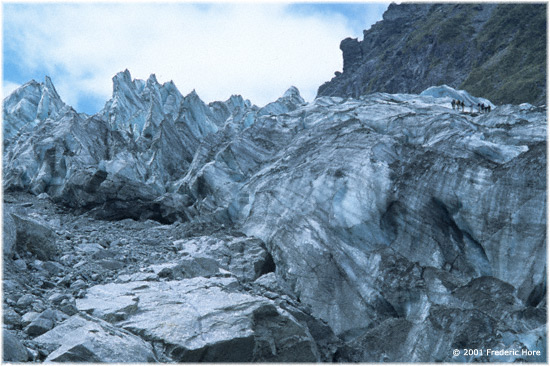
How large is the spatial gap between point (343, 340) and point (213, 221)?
51.8ft

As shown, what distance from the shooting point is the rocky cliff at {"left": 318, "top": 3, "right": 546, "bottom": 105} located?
353 feet

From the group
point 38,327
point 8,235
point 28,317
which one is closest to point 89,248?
point 8,235

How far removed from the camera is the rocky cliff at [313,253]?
591 inches

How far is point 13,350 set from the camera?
10.6 metres

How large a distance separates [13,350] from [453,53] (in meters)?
147

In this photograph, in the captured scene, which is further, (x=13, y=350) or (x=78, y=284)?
(x=78, y=284)

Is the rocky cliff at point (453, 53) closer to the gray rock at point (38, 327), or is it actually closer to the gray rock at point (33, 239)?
the gray rock at point (33, 239)

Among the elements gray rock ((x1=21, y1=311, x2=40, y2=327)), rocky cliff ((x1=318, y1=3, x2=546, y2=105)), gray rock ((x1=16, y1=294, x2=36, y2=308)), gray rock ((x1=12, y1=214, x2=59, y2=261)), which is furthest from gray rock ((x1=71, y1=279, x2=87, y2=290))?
rocky cliff ((x1=318, y1=3, x2=546, y2=105))

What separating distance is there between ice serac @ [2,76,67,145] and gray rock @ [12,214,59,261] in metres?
50.3

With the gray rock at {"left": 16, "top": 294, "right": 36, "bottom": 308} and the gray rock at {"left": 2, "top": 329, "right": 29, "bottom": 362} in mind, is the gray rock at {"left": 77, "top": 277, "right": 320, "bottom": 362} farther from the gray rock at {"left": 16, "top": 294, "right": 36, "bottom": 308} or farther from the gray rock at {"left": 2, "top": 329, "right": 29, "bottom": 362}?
the gray rock at {"left": 2, "top": 329, "right": 29, "bottom": 362}

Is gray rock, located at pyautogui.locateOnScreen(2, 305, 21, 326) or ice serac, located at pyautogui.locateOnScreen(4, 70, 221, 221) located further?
ice serac, located at pyautogui.locateOnScreen(4, 70, 221, 221)

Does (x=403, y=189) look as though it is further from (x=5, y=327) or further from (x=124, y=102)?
(x=124, y=102)

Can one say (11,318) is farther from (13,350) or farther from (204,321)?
(204,321)

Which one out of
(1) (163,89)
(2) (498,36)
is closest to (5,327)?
(1) (163,89)
